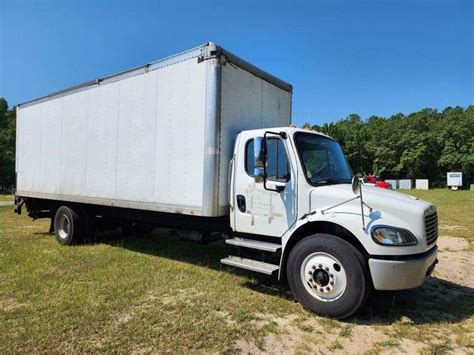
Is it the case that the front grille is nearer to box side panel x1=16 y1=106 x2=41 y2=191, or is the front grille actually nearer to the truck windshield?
the truck windshield

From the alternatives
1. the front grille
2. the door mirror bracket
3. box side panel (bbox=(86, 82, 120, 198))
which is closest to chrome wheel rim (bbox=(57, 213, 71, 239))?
box side panel (bbox=(86, 82, 120, 198))

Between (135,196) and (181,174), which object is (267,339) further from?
(135,196)

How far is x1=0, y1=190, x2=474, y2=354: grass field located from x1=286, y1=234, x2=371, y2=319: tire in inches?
7.4

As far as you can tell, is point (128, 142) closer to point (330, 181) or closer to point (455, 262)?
point (330, 181)

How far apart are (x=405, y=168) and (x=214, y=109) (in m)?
83.3

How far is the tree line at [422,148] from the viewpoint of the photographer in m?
76.7

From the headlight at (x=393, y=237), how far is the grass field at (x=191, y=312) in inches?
40.0

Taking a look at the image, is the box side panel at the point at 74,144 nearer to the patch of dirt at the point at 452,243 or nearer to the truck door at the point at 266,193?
the truck door at the point at 266,193

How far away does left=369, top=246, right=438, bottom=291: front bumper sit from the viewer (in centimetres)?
432

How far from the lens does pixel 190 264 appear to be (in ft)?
23.4

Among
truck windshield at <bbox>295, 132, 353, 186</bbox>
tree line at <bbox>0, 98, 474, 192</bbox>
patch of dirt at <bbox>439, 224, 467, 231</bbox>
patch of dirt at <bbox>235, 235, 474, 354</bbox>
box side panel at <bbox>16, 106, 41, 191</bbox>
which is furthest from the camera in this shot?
tree line at <bbox>0, 98, 474, 192</bbox>

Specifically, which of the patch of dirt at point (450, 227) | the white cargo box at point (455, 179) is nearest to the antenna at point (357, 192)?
the patch of dirt at point (450, 227)

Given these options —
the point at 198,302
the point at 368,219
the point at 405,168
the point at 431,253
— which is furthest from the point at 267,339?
the point at 405,168

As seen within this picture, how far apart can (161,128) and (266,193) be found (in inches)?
90.7
